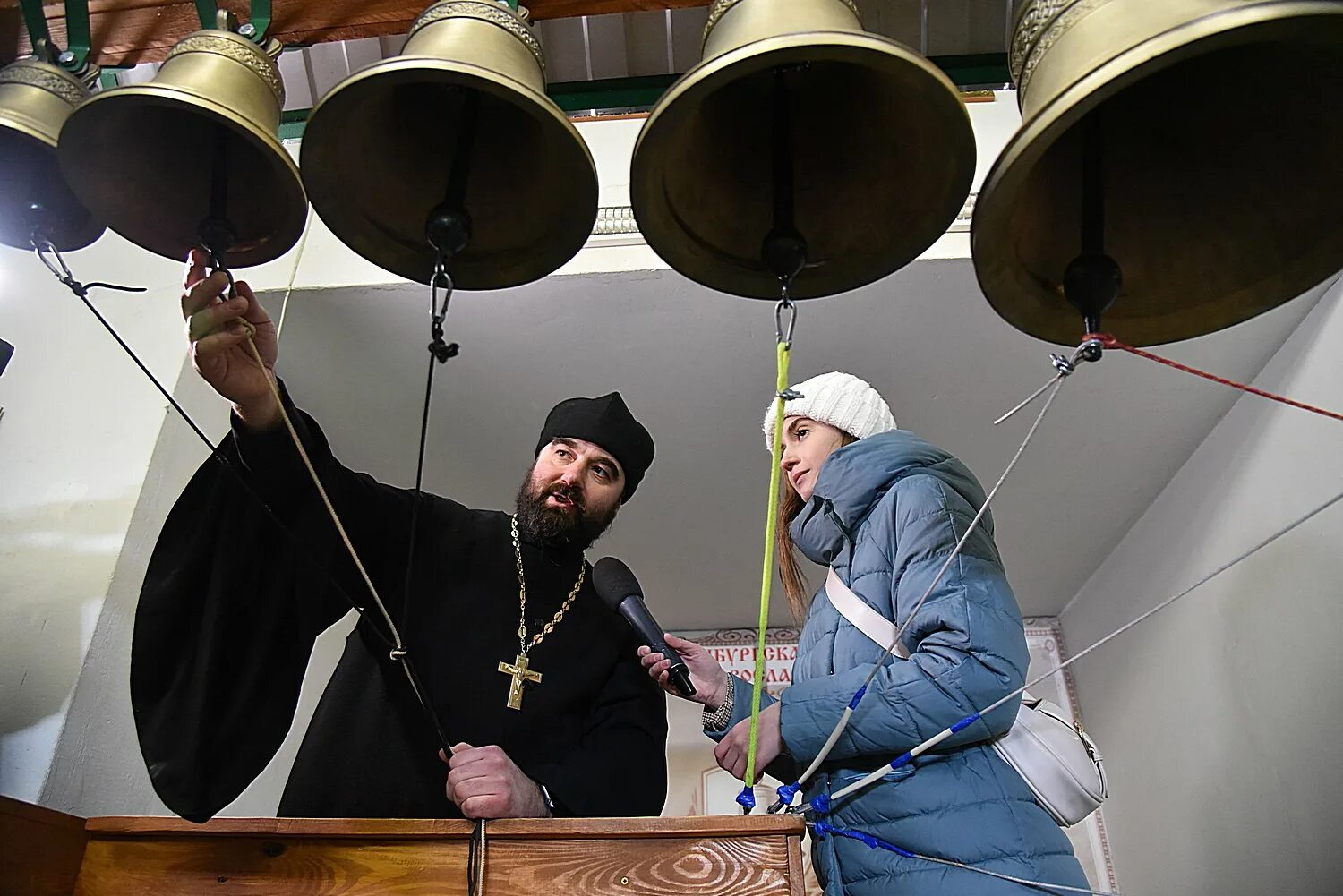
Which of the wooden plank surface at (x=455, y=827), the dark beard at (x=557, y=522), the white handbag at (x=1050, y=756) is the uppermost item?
the dark beard at (x=557, y=522)

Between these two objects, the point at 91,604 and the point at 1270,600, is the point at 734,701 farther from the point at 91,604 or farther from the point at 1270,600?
the point at 1270,600

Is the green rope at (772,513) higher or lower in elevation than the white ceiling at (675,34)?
lower

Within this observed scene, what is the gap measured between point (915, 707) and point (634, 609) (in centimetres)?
38

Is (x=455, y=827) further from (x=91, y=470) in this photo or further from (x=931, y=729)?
(x=91, y=470)

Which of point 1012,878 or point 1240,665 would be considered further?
point 1240,665

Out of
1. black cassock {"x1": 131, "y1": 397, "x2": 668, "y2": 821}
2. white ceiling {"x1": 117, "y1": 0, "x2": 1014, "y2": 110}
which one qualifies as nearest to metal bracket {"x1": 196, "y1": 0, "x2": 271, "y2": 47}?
white ceiling {"x1": 117, "y1": 0, "x2": 1014, "y2": 110}

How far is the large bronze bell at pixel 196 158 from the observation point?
0.84m

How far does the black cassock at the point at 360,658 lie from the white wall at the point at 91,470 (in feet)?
0.91

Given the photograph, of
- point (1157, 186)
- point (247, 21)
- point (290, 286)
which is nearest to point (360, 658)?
point (290, 286)

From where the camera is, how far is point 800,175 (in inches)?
36.2

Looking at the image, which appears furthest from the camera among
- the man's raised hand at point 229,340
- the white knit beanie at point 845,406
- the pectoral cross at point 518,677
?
the white knit beanie at point 845,406

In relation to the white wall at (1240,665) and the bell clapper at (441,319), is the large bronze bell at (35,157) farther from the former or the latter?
the white wall at (1240,665)

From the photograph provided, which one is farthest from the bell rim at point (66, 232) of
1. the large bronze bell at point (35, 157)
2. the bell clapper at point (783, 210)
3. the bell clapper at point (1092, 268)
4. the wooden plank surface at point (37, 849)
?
the bell clapper at point (1092, 268)

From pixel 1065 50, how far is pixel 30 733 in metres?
1.44
